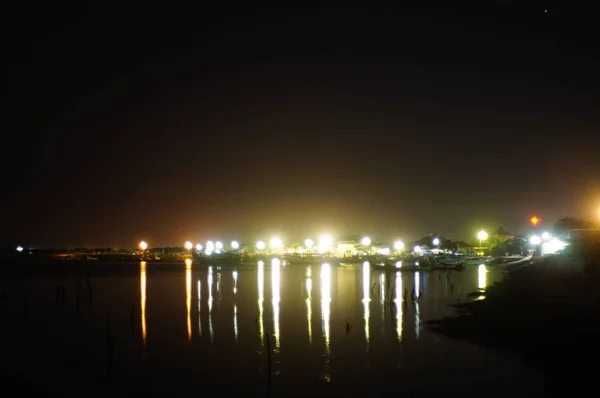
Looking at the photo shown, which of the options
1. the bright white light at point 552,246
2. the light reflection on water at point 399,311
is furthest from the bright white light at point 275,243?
the light reflection on water at point 399,311

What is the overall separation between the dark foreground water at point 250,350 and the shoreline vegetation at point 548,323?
945 millimetres

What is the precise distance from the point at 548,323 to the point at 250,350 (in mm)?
13739

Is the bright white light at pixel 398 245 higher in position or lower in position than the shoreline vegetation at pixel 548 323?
lower

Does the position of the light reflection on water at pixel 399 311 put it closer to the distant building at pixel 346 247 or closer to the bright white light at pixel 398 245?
the distant building at pixel 346 247

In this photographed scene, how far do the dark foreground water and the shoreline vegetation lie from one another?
95 centimetres

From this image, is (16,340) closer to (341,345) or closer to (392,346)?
(341,345)

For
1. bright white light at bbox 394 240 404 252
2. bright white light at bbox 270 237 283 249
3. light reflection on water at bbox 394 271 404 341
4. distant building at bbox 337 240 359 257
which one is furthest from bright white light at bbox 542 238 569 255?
bright white light at bbox 270 237 283 249

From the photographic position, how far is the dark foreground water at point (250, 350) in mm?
23594

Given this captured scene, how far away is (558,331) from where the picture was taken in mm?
26312

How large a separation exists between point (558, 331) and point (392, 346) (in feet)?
26.3

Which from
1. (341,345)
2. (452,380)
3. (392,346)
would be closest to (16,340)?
(341,345)

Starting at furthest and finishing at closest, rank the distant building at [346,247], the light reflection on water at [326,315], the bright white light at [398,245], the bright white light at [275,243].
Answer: the bright white light at [275,243]
the bright white light at [398,245]
the distant building at [346,247]
the light reflection on water at [326,315]

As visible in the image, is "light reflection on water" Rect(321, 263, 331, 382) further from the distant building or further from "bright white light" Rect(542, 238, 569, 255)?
the distant building

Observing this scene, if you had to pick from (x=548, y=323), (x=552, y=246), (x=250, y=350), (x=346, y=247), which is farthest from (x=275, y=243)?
(x=548, y=323)
